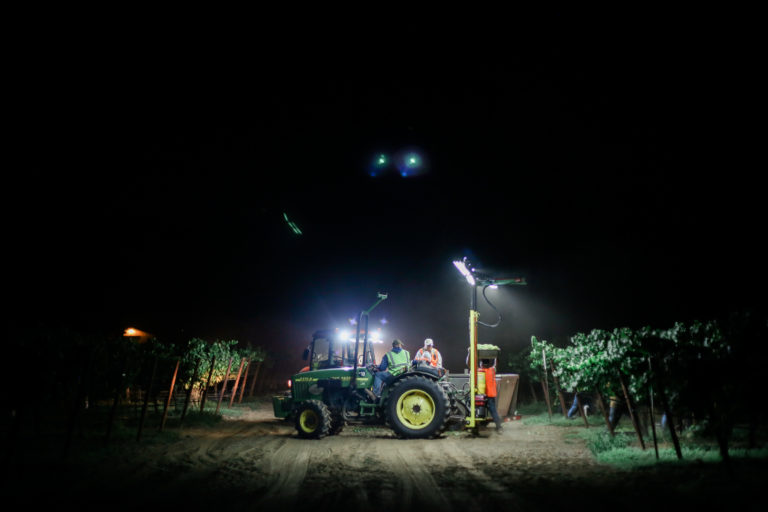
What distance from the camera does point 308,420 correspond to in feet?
33.7

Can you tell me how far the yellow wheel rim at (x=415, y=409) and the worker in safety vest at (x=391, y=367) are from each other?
584mm

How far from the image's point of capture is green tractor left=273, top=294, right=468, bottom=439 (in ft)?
32.6

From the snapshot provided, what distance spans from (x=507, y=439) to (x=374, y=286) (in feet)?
74.9

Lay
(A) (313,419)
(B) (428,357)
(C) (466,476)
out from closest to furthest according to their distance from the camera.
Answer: (C) (466,476)
(A) (313,419)
(B) (428,357)

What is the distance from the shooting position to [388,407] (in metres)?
10.1

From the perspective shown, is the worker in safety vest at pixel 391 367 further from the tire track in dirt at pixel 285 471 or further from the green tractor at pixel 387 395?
the tire track in dirt at pixel 285 471

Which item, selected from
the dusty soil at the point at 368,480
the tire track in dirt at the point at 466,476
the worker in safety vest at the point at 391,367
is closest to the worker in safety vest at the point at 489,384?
the worker in safety vest at the point at 391,367

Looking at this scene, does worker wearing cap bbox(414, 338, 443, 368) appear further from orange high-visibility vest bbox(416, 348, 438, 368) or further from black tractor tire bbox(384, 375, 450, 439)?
black tractor tire bbox(384, 375, 450, 439)

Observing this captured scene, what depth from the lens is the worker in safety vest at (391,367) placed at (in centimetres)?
1070

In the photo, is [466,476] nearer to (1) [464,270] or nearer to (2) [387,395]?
(2) [387,395]

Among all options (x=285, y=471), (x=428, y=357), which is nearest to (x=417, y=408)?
(x=428, y=357)

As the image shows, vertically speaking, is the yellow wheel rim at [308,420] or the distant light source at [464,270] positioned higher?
the distant light source at [464,270]

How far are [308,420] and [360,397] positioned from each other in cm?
123

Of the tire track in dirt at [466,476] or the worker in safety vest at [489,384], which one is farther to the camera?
the worker in safety vest at [489,384]
